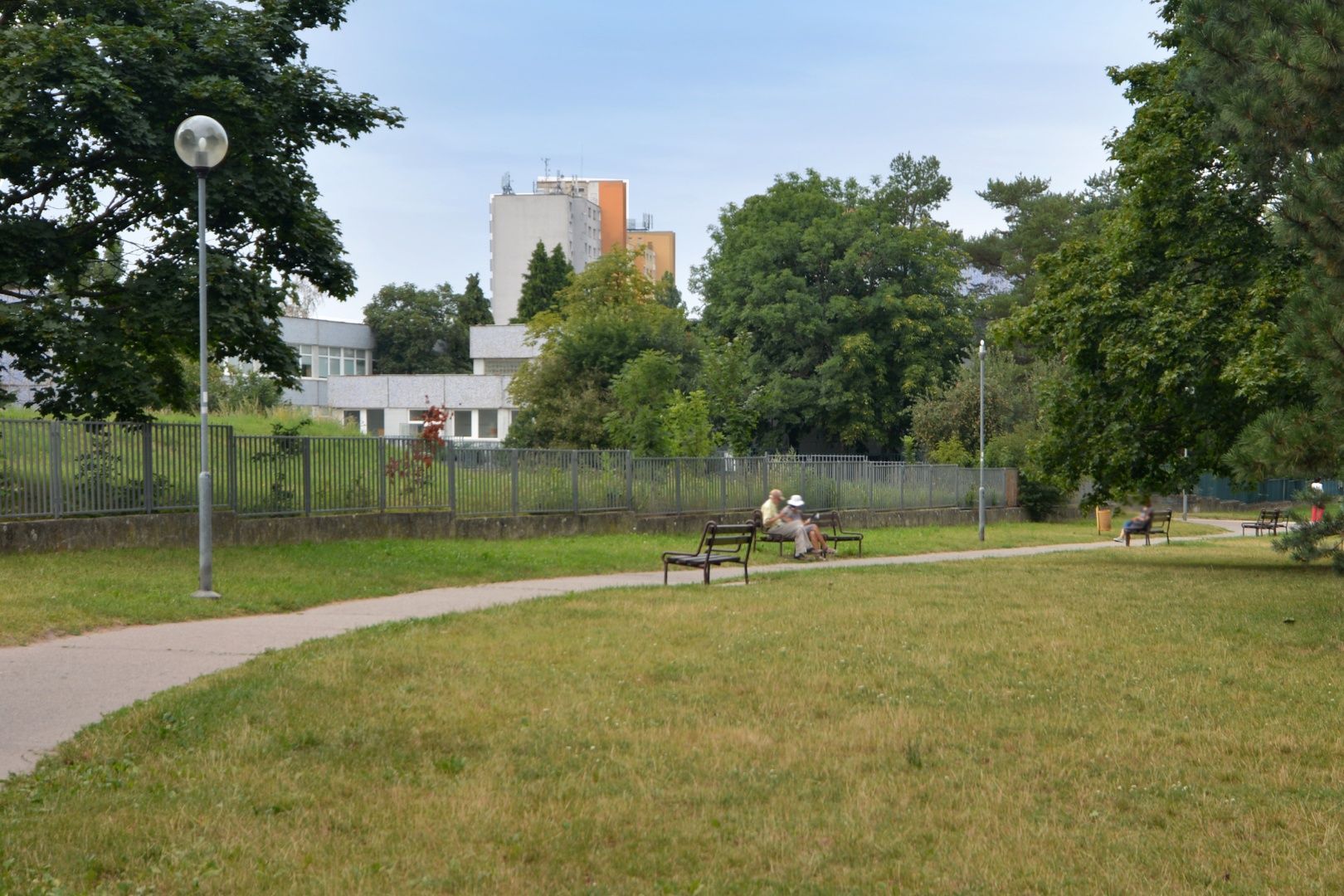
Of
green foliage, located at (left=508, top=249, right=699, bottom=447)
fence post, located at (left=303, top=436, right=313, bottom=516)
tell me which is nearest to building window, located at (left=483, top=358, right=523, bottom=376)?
green foliage, located at (left=508, top=249, right=699, bottom=447)

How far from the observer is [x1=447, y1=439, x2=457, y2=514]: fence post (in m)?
26.5

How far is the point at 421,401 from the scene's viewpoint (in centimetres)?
8075

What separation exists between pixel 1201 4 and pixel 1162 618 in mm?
6454

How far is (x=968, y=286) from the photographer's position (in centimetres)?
8744

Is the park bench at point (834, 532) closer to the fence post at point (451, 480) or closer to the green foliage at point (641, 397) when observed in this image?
the green foliage at point (641, 397)

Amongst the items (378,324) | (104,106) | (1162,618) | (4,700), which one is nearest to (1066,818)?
(4,700)

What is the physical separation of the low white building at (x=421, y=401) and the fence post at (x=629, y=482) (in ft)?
160

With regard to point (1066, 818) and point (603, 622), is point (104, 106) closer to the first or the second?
point (603, 622)

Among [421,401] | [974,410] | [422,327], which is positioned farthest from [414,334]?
[974,410]

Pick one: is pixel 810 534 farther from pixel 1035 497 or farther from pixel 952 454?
pixel 952 454

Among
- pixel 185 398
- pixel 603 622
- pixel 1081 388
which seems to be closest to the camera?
pixel 603 622

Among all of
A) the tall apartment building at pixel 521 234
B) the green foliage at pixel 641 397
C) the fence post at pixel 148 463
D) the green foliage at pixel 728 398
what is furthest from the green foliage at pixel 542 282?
the fence post at pixel 148 463

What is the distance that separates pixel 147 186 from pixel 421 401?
193 feet

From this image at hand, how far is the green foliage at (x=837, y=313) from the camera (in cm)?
6272
